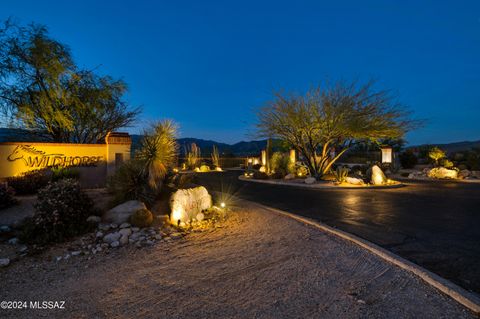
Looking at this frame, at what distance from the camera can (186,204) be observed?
23.0 ft

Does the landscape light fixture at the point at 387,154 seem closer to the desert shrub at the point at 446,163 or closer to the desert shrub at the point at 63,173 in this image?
the desert shrub at the point at 446,163

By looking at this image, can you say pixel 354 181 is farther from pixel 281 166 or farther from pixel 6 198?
pixel 6 198

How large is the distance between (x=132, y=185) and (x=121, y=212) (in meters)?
1.24

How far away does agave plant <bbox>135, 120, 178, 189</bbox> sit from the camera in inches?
317

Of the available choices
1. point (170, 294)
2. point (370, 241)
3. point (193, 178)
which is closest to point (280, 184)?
point (193, 178)

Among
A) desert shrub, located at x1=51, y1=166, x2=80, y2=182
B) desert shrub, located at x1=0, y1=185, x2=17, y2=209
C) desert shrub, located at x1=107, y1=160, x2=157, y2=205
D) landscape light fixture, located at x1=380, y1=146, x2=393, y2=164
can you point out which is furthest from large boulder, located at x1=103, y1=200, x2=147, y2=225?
landscape light fixture, located at x1=380, y1=146, x2=393, y2=164

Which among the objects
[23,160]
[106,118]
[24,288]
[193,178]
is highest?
[106,118]

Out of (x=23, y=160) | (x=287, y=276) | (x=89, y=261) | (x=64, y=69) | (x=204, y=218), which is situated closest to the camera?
(x=287, y=276)

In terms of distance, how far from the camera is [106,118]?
1777 cm

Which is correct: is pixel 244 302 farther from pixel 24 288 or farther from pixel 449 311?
pixel 24 288

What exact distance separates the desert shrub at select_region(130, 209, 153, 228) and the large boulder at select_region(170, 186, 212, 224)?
645mm

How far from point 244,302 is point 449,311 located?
→ 2280 millimetres

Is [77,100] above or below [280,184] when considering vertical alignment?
above

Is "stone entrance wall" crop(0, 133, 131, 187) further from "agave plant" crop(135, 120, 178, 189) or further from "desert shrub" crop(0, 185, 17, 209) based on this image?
"agave plant" crop(135, 120, 178, 189)
